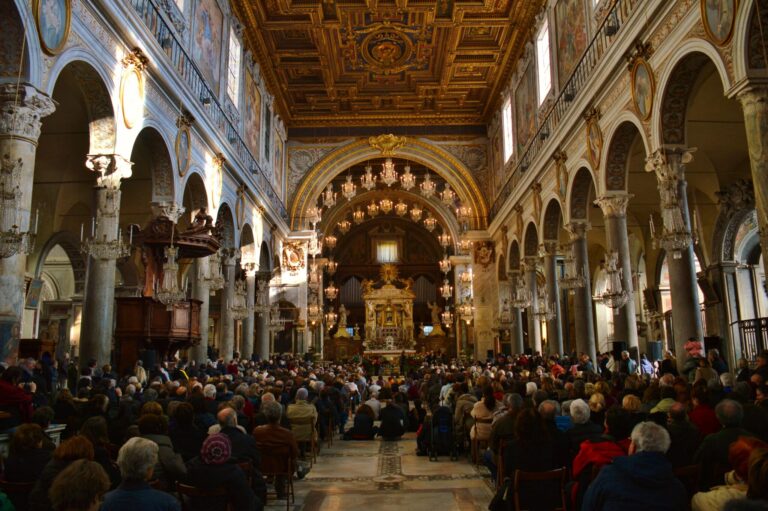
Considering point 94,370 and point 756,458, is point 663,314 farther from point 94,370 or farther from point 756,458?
point 756,458

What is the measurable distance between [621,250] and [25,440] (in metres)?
11.8

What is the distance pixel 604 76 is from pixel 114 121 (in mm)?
9539

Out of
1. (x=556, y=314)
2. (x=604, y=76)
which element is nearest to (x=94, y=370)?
(x=604, y=76)

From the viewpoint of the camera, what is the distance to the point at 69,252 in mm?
19328

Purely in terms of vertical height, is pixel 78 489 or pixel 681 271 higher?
pixel 681 271

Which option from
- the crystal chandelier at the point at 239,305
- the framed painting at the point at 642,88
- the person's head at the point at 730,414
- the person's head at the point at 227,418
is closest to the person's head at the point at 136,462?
the person's head at the point at 227,418

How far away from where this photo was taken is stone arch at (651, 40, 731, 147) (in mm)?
9984

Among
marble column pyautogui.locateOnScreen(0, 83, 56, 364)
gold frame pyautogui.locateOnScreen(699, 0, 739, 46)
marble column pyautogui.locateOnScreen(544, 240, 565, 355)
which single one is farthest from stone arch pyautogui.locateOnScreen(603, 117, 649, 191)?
marble column pyautogui.locateOnScreen(0, 83, 56, 364)

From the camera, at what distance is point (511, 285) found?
81.7 feet

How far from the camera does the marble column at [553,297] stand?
1858cm

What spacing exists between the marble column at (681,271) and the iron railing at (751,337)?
4.58 metres

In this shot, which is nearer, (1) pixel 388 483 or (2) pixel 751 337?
(1) pixel 388 483

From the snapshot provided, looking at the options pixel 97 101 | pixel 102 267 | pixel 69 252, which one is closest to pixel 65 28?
pixel 97 101

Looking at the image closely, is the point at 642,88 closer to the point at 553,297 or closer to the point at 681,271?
the point at 681,271
